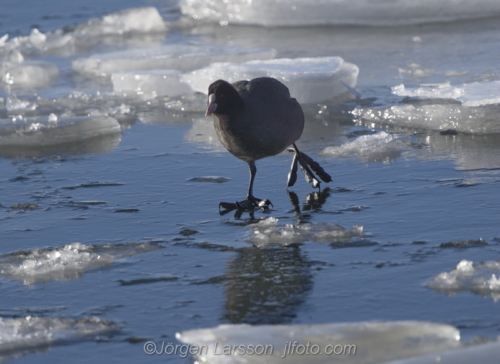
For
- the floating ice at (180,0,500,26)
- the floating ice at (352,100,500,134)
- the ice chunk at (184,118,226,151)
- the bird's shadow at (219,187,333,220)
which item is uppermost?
the floating ice at (180,0,500,26)

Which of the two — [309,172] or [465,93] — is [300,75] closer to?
[465,93]

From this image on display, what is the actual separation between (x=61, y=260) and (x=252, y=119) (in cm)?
144

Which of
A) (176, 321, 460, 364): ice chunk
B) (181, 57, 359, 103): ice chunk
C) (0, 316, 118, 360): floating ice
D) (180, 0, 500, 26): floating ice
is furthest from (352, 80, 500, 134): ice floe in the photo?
(180, 0, 500, 26): floating ice

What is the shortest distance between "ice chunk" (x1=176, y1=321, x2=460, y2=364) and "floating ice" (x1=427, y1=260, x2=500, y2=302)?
1.44 ft

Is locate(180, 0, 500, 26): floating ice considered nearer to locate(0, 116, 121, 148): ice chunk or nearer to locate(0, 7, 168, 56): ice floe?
locate(0, 7, 168, 56): ice floe

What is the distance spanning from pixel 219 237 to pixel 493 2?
7.71m

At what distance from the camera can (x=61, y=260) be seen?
12.3ft

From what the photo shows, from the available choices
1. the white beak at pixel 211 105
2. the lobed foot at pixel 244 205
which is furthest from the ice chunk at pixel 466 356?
the white beak at pixel 211 105

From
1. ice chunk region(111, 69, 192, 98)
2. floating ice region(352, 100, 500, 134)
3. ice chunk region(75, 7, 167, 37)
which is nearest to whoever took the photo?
floating ice region(352, 100, 500, 134)

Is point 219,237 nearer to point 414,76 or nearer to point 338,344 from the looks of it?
point 338,344

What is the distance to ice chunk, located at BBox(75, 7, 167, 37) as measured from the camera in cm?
1212

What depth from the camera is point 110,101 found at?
7.91 meters

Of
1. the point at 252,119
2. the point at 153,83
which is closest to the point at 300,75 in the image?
the point at 153,83

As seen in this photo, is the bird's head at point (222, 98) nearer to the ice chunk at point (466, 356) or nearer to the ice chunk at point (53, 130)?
the ice chunk at point (466, 356)
